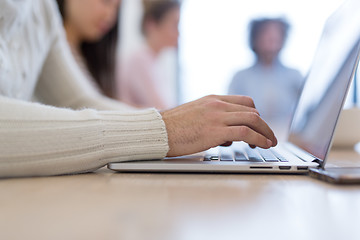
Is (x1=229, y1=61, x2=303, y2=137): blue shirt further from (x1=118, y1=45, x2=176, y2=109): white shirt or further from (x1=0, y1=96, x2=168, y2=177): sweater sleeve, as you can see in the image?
(x1=0, y1=96, x2=168, y2=177): sweater sleeve

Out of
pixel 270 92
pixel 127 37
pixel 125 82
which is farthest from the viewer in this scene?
pixel 127 37

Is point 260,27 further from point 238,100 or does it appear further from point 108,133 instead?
point 108,133

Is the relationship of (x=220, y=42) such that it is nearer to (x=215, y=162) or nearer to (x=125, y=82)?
(x=125, y=82)

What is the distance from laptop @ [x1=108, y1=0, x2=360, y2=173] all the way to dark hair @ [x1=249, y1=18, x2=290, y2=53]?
112 inches

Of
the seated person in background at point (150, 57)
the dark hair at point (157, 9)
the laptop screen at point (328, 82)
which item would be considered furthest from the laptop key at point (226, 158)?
the dark hair at point (157, 9)

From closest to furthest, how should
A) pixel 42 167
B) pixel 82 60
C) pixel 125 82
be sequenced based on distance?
pixel 42 167 → pixel 82 60 → pixel 125 82

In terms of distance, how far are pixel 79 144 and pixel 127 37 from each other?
3.76 metres

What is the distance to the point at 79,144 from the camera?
503 millimetres

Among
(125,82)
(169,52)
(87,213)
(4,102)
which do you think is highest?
(169,52)

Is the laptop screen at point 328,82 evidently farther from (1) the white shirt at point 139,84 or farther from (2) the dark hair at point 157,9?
(2) the dark hair at point 157,9

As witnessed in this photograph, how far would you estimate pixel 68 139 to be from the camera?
502 millimetres

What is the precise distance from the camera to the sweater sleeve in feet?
1.60

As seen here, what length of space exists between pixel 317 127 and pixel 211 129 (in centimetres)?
20

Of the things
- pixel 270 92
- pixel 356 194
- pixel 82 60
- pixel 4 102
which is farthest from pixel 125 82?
pixel 356 194
